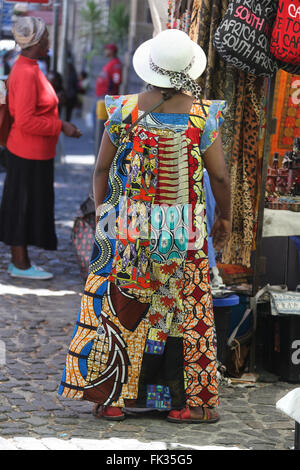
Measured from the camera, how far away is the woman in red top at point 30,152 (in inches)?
286

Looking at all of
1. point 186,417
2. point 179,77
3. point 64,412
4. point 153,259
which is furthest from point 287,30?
point 64,412

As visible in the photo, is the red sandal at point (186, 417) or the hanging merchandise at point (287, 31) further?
the hanging merchandise at point (287, 31)

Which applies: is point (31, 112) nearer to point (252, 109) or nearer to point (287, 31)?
point (252, 109)

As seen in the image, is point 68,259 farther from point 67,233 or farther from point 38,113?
point 38,113

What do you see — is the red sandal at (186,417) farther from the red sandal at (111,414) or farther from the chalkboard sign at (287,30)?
the chalkboard sign at (287,30)

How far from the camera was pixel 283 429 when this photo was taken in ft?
15.2

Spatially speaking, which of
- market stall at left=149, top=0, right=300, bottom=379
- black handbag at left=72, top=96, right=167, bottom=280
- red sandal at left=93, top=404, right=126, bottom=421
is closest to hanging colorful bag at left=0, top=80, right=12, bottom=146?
Answer: black handbag at left=72, top=96, right=167, bottom=280

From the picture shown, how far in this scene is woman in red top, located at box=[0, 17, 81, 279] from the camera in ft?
23.8

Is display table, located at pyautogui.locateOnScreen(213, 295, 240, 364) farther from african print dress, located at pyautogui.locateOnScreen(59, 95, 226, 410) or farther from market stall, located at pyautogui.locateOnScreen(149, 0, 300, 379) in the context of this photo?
african print dress, located at pyautogui.locateOnScreen(59, 95, 226, 410)

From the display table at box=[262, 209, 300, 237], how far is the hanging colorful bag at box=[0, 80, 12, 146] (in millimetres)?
2661

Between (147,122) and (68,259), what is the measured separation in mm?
4420

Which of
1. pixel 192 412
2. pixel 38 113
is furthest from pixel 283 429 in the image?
pixel 38 113

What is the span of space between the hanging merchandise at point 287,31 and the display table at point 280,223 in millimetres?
1065

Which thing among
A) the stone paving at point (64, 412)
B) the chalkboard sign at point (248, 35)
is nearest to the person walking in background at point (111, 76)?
the stone paving at point (64, 412)
